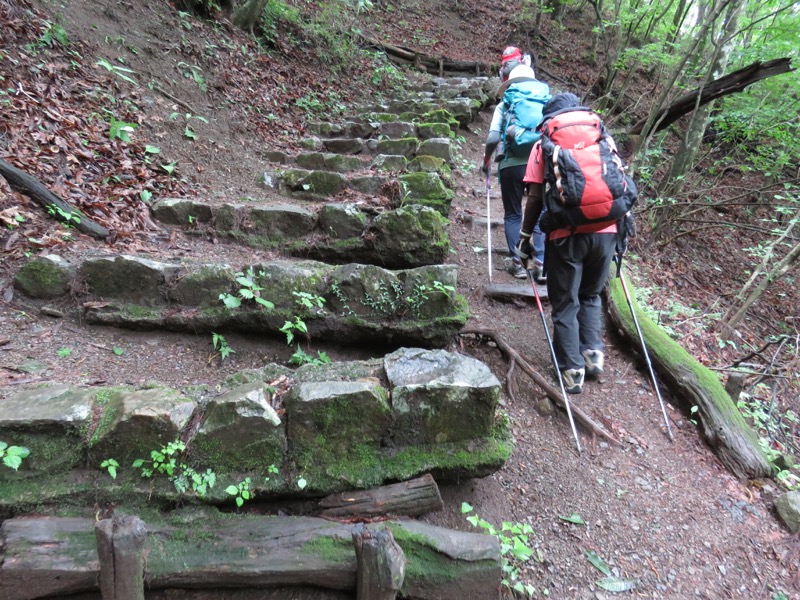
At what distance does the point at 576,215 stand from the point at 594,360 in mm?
1293

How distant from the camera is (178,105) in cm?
620

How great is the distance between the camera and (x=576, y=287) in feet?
11.3

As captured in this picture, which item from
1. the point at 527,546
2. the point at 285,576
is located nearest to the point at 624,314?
the point at 527,546

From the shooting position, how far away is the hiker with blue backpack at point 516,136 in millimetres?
4438

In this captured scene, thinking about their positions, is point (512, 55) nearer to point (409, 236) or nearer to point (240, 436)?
point (409, 236)

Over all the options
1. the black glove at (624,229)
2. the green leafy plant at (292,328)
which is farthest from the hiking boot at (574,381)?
the green leafy plant at (292,328)

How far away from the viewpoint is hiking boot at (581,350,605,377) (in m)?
3.65

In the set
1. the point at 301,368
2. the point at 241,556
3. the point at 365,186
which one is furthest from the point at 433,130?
the point at 241,556

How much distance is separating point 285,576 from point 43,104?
5.16m

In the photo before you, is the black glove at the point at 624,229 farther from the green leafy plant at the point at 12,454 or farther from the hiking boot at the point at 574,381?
the green leafy plant at the point at 12,454

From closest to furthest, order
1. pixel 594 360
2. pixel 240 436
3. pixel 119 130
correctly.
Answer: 1. pixel 240 436
2. pixel 594 360
3. pixel 119 130

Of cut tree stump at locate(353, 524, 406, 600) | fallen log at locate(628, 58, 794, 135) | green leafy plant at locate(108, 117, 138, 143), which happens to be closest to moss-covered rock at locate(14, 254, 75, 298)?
green leafy plant at locate(108, 117, 138, 143)

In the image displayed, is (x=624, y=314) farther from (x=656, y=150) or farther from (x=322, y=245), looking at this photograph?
(x=656, y=150)

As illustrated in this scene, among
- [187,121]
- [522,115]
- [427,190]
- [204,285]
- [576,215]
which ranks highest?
[522,115]
